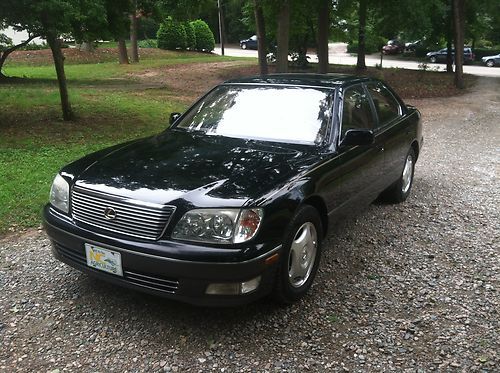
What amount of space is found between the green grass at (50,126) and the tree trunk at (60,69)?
0.74 ft

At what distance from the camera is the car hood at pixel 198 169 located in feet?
10.5

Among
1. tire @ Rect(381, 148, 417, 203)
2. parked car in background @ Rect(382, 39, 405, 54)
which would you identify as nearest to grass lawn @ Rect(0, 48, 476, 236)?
tire @ Rect(381, 148, 417, 203)

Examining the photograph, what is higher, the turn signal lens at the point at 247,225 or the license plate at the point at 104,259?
the turn signal lens at the point at 247,225

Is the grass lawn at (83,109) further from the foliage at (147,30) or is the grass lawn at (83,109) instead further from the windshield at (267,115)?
the foliage at (147,30)

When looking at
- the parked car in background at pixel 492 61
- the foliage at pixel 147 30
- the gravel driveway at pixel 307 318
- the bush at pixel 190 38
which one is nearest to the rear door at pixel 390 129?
the gravel driveway at pixel 307 318

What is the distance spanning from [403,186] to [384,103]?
1.13 metres

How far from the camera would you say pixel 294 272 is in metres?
3.58

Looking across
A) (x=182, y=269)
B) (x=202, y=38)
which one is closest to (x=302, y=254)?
(x=182, y=269)

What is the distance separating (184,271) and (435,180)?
5264 mm

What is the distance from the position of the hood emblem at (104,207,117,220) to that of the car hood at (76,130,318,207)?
12 centimetres

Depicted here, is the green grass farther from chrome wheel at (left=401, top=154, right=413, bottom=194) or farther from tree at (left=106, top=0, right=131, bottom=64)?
chrome wheel at (left=401, top=154, right=413, bottom=194)

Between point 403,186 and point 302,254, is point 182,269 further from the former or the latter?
point 403,186

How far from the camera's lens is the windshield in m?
4.24

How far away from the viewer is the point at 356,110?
4.73m
